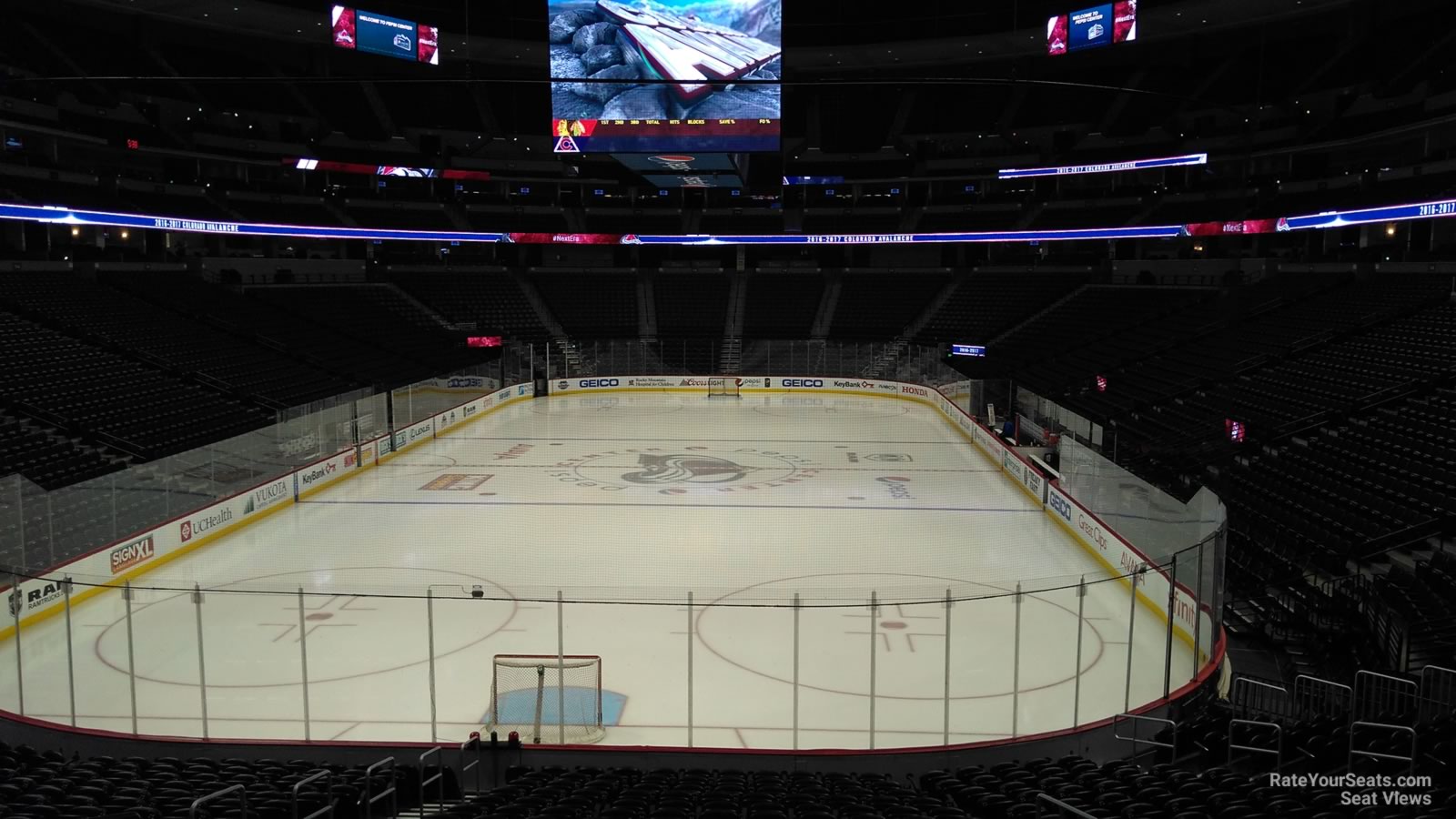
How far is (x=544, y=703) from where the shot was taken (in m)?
8.86

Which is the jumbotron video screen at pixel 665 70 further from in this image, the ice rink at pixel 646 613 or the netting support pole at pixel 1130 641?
the netting support pole at pixel 1130 641

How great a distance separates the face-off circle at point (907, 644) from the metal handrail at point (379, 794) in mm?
3093

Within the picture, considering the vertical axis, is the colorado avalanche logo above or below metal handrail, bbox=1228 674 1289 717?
below

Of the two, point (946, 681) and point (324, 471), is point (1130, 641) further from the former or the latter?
point (324, 471)

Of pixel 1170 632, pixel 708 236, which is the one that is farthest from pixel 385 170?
pixel 1170 632

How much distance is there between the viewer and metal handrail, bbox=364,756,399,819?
6.39 m

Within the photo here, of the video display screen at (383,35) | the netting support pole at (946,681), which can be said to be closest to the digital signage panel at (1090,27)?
the video display screen at (383,35)

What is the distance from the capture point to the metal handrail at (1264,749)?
6.83 meters

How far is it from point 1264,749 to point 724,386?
3052 cm

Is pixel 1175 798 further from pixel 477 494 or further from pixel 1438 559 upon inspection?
pixel 477 494

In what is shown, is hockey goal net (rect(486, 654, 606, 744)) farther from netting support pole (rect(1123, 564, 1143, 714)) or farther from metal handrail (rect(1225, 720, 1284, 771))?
metal handrail (rect(1225, 720, 1284, 771))

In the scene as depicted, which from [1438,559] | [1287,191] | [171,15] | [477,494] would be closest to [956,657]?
[1438,559]

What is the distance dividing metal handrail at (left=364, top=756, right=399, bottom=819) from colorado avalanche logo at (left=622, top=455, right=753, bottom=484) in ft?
45.2

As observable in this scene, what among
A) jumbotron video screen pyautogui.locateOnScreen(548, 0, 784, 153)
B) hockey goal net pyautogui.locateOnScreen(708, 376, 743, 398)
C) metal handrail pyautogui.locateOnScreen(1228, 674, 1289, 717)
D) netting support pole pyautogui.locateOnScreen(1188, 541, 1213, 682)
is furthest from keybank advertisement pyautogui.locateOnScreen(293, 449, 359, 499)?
hockey goal net pyautogui.locateOnScreen(708, 376, 743, 398)
